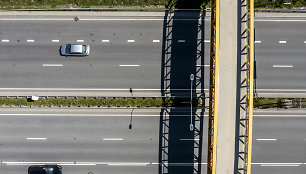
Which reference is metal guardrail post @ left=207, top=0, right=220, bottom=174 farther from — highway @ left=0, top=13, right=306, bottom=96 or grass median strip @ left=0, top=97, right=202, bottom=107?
grass median strip @ left=0, top=97, right=202, bottom=107

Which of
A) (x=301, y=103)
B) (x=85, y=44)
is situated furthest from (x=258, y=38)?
(x=85, y=44)

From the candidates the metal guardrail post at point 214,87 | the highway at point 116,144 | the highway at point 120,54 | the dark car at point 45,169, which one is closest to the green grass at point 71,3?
the highway at point 120,54

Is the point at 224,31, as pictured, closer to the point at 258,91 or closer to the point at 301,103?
the point at 258,91

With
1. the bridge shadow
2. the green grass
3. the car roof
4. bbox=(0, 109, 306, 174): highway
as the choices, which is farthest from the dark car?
the green grass

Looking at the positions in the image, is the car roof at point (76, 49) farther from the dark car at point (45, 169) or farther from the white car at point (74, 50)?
the dark car at point (45, 169)

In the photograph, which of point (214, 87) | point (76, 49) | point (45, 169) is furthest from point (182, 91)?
point (45, 169)
